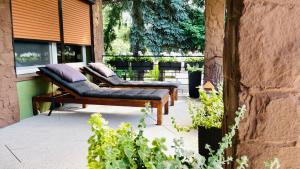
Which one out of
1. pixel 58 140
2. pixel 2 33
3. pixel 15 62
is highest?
pixel 2 33

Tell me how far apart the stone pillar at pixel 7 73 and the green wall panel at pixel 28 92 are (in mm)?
223

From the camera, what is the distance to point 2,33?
3.77 m

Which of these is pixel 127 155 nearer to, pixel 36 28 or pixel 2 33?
pixel 2 33

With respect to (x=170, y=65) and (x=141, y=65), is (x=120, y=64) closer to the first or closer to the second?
(x=141, y=65)

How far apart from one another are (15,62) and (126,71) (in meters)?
4.03

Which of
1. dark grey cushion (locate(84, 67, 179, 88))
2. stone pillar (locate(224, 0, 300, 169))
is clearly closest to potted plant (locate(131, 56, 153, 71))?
dark grey cushion (locate(84, 67, 179, 88))

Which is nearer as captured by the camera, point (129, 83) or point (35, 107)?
point (35, 107)

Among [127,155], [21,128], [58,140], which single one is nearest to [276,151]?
[127,155]

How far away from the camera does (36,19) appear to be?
4699 mm

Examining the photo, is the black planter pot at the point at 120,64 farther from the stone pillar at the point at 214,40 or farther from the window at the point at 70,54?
the stone pillar at the point at 214,40

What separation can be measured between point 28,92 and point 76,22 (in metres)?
2.36

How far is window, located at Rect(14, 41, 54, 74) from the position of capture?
4383 mm

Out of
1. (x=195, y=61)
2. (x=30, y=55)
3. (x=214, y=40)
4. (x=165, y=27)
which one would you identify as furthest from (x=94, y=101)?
(x=165, y=27)

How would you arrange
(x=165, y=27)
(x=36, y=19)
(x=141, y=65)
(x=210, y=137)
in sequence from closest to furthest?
(x=210, y=137)
(x=36, y=19)
(x=141, y=65)
(x=165, y=27)
